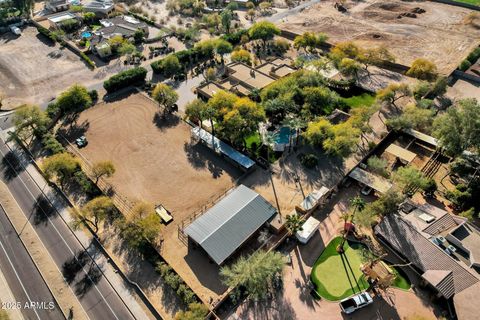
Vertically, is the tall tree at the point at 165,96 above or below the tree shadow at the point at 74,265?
above

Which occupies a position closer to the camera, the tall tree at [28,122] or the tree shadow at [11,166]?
the tree shadow at [11,166]

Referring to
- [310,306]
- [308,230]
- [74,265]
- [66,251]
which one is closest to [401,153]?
[308,230]

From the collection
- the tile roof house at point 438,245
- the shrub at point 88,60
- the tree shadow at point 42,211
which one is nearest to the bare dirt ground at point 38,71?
the shrub at point 88,60

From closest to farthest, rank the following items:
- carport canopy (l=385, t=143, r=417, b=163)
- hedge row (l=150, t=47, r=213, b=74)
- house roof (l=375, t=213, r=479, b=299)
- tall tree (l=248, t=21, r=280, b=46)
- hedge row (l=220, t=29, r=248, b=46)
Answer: house roof (l=375, t=213, r=479, b=299)
carport canopy (l=385, t=143, r=417, b=163)
hedge row (l=150, t=47, r=213, b=74)
tall tree (l=248, t=21, r=280, b=46)
hedge row (l=220, t=29, r=248, b=46)

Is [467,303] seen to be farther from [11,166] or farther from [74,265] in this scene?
[11,166]

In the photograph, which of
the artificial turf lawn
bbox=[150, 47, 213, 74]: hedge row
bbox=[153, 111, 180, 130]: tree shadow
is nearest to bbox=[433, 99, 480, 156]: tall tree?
the artificial turf lawn

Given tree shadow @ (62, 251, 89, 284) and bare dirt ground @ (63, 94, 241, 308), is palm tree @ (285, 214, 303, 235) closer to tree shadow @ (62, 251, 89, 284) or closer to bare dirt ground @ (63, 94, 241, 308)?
bare dirt ground @ (63, 94, 241, 308)

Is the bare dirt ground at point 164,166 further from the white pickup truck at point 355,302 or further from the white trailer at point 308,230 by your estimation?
the white pickup truck at point 355,302

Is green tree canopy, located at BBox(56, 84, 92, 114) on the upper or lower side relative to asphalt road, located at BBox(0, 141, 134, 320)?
upper
